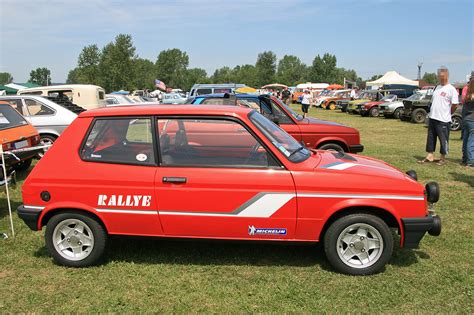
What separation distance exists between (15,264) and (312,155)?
3.31m

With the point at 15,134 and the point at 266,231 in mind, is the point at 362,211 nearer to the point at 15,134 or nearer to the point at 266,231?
the point at 266,231

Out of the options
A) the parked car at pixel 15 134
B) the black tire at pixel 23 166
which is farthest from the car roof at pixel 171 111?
the black tire at pixel 23 166

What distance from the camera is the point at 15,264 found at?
4.19 metres

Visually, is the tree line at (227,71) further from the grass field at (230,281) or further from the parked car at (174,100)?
the grass field at (230,281)

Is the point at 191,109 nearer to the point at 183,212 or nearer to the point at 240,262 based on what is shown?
the point at 183,212

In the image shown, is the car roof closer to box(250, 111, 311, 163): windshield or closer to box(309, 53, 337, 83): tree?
box(250, 111, 311, 163): windshield

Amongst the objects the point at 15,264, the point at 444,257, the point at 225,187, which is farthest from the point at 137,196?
the point at 444,257

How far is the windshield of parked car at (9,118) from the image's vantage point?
23.5 ft

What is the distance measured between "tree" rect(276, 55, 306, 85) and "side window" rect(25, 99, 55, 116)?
11114cm

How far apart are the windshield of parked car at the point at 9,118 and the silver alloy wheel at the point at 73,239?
13.2ft

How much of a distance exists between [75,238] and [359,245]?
2759 millimetres

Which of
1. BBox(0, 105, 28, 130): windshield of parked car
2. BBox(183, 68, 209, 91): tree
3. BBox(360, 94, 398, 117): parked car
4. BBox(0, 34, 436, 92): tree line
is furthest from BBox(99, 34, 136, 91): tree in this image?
BBox(0, 105, 28, 130): windshield of parked car

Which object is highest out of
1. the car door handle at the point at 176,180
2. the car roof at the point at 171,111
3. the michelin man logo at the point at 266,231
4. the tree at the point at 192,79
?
the tree at the point at 192,79

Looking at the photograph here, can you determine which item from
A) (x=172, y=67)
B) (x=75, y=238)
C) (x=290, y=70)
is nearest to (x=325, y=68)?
(x=290, y=70)
